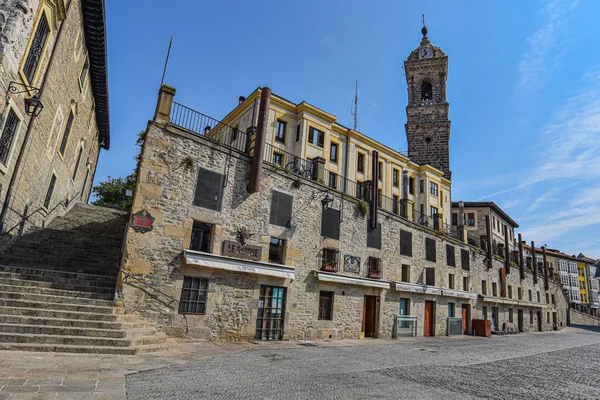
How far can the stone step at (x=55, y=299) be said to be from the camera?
729 centimetres

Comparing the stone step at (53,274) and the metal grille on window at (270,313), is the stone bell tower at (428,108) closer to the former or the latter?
the metal grille on window at (270,313)

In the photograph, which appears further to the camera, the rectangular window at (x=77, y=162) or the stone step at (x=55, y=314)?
the rectangular window at (x=77, y=162)

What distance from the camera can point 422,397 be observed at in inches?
213

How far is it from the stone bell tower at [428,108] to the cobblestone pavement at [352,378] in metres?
26.4

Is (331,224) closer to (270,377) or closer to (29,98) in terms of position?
(270,377)

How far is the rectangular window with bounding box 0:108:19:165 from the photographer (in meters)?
8.97

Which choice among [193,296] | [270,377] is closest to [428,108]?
[193,296]

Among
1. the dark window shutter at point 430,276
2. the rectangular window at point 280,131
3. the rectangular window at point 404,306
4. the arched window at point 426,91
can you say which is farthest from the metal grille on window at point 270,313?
the arched window at point 426,91

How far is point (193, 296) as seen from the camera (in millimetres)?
10344

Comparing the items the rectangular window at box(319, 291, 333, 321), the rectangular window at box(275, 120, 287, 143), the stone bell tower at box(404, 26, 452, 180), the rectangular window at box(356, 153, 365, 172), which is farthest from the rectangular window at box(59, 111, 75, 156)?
the stone bell tower at box(404, 26, 452, 180)

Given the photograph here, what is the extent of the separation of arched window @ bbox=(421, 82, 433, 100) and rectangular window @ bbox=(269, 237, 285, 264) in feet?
99.7

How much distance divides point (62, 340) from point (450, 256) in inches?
837

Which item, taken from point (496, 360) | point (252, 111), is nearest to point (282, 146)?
point (252, 111)

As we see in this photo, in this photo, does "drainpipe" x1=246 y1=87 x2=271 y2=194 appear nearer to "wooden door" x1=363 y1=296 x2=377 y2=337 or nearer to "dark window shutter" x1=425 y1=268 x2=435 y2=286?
"wooden door" x1=363 y1=296 x2=377 y2=337
